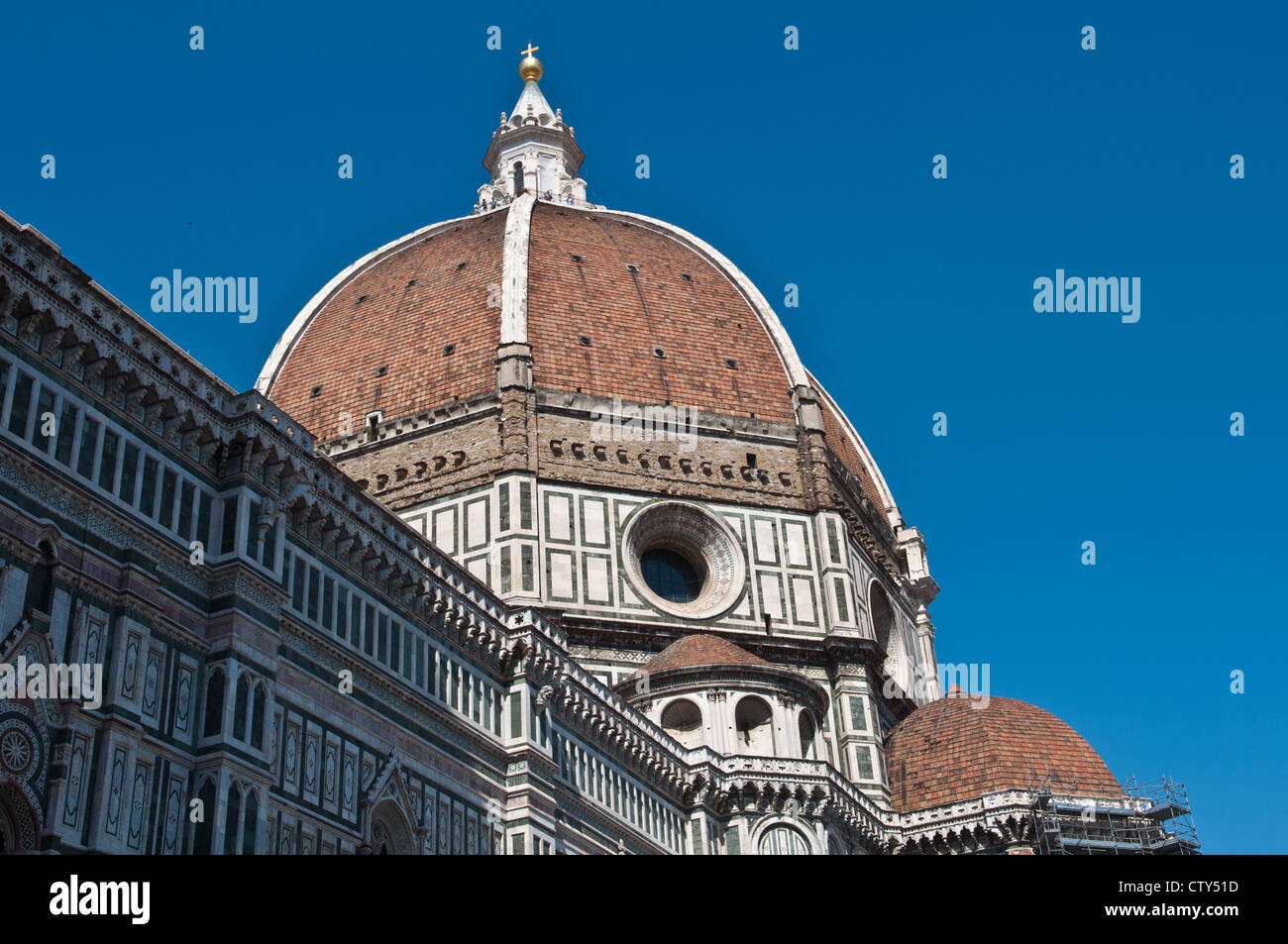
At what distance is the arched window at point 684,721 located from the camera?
3959 centimetres

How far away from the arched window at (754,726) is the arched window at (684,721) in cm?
100

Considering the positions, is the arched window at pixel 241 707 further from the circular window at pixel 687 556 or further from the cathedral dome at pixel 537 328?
the cathedral dome at pixel 537 328

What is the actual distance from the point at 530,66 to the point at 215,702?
5364 centimetres

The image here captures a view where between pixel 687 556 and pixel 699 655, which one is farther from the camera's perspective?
pixel 687 556

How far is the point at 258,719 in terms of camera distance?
23172 mm

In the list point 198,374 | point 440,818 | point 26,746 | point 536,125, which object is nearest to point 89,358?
point 198,374

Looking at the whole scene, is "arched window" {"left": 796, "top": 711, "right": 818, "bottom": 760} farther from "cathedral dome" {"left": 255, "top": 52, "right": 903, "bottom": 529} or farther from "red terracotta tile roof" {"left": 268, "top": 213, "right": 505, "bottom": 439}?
"red terracotta tile roof" {"left": 268, "top": 213, "right": 505, "bottom": 439}

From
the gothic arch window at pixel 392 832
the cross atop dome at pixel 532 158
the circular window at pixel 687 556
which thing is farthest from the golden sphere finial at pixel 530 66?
the gothic arch window at pixel 392 832

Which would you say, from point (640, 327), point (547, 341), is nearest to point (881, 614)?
point (640, 327)

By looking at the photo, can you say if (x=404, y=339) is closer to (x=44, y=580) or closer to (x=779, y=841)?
(x=779, y=841)

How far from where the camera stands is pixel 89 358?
2247cm

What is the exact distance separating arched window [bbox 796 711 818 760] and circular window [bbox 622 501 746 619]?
4.57 metres

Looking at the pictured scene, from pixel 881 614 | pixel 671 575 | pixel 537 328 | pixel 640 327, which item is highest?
pixel 640 327
